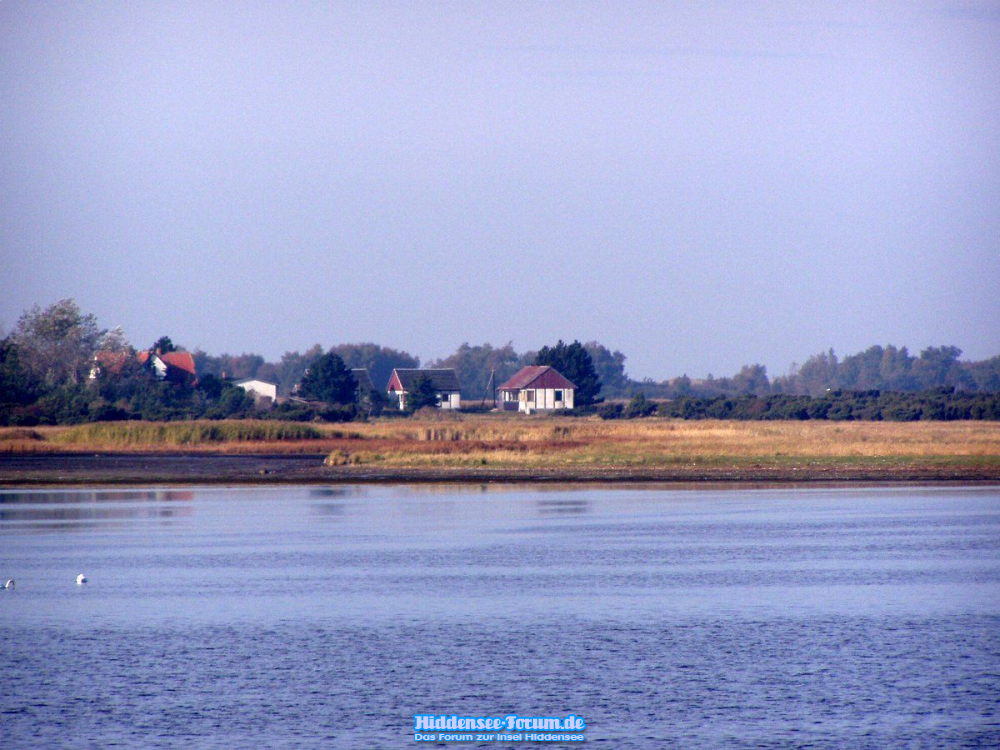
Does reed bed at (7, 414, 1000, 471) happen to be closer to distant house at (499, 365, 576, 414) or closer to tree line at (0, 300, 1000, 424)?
tree line at (0, 300, 1000, 424)

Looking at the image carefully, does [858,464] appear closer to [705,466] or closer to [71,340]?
[705,466]

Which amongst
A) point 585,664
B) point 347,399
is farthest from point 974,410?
point 585,664

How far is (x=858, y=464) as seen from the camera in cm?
5628

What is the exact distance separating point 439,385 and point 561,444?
224 ft

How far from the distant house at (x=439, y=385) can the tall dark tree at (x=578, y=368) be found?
10.9 m

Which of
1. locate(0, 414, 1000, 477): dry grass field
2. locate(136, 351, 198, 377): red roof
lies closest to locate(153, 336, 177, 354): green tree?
locate(136, 351, 198, 377): red roof

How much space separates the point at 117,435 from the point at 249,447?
8.66 metres

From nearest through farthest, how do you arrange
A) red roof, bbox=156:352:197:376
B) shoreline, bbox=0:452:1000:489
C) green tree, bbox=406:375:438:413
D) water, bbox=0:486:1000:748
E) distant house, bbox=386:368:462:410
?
water, bbox=0:486:1000:748 → shoreline, bbox=0:452:1000:489 → green tree, bbox=406:375:438:413 → red roof, bbox=156:352:197:376 → distant house, bbox=386:368:462:410

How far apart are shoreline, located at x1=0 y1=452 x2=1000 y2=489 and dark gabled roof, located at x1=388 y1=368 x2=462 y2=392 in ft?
235

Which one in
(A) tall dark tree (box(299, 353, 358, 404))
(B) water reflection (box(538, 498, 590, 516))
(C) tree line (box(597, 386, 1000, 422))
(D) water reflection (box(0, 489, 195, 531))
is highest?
(A) tall dark tree (box(299, 353, 358, 404))

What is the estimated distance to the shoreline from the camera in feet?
168

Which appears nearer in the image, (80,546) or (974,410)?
(80,546)

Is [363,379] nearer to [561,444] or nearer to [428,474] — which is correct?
[561,444]

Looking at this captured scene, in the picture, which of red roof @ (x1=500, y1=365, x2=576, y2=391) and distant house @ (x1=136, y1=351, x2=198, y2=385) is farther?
red roof @ (x1=500, y1=365, x2=576, y2=391)
